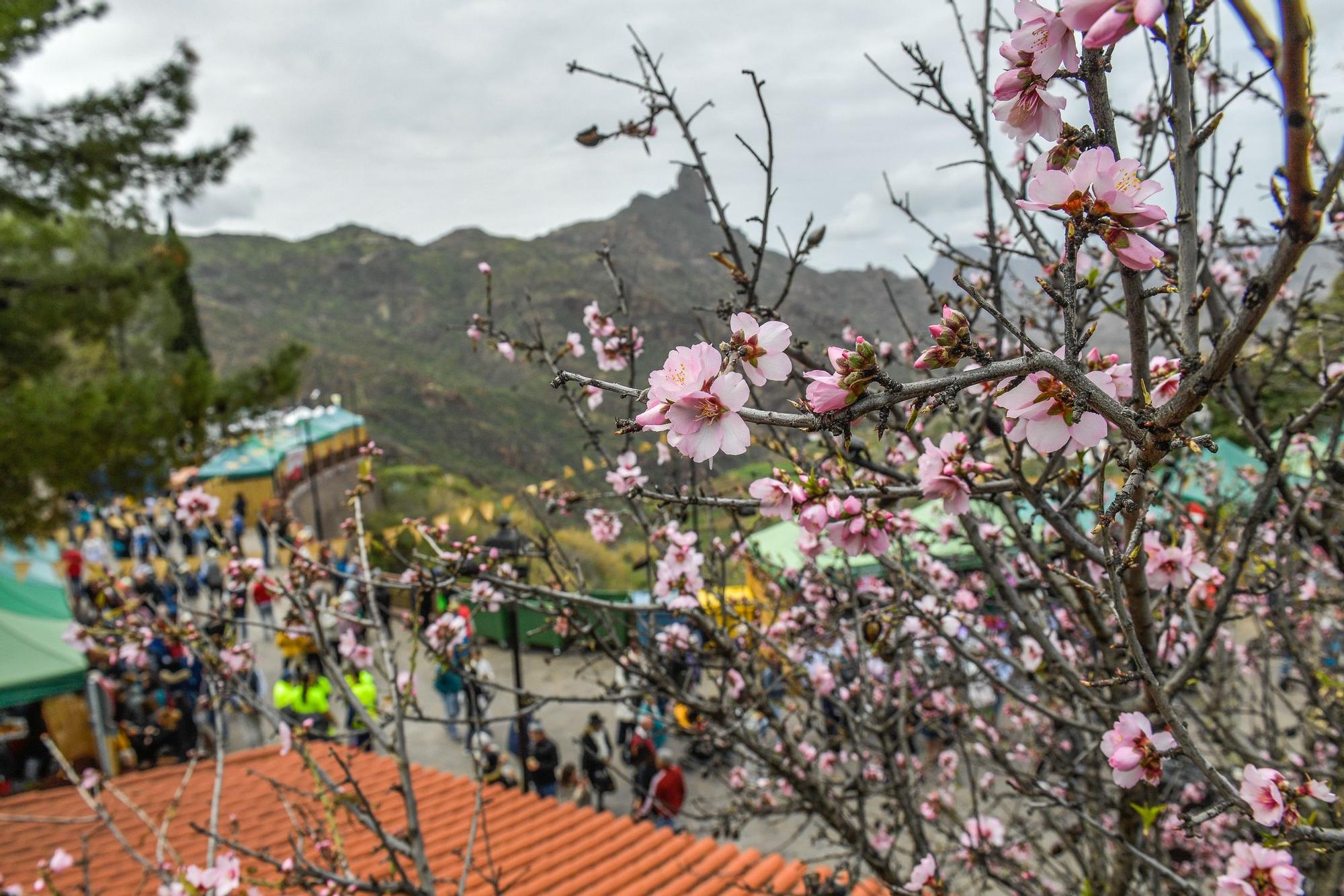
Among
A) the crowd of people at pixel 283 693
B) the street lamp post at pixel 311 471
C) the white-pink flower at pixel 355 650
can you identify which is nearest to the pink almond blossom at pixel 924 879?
the crowd of people at pixel 283 693

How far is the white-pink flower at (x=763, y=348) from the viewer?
44.1 inches

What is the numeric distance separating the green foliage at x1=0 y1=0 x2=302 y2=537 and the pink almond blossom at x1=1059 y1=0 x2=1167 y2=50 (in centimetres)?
948

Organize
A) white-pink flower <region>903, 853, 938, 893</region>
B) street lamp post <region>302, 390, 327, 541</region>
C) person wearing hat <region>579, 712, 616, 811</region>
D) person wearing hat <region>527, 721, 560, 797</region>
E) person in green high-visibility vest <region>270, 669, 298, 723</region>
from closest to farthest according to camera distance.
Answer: white-pink flower <region>903, 853, 938, 893</region>, person wearing hat <region>579, 712, 616, 811</region>, person in green high-visibility vest <region>270, 669, 298, 723</region>, person wearing hat <region>527, 721, 560, 797</region>, street lamp post <region>302, 390, 327, 541</region>

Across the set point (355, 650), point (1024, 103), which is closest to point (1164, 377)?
point (1024, 103)

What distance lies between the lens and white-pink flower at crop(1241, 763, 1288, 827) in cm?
128

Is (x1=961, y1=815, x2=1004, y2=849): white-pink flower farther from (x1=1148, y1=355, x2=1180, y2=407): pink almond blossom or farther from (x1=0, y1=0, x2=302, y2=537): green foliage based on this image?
(x1=0, y1=0, x2=302, y2=537): green foliage

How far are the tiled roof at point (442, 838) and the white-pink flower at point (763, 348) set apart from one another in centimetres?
334

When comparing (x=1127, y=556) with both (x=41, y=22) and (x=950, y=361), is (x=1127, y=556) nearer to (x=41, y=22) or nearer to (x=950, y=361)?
(x=950, y=361)

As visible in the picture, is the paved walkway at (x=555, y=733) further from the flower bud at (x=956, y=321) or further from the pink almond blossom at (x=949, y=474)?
the flower bud at (x=956, y=321)

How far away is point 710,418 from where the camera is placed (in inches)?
40.8

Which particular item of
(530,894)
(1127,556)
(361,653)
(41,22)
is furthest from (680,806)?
(41,22)

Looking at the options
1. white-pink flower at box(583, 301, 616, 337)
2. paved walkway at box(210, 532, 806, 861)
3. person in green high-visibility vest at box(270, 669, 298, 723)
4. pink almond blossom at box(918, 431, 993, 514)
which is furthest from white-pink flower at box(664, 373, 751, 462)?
person in green high-visibility vest at box(270, 669, 298, 723)

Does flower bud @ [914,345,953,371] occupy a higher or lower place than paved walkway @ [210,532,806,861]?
higher

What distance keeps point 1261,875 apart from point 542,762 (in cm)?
644
